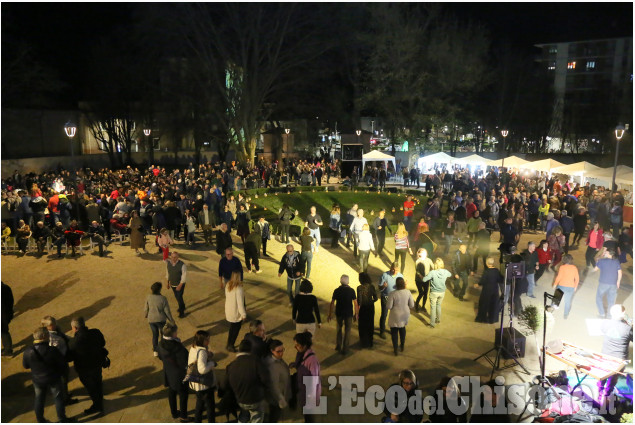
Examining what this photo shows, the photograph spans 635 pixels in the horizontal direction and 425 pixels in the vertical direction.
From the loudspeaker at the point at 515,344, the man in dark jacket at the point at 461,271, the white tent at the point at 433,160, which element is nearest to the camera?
the loudspeaker at the point at 515,344

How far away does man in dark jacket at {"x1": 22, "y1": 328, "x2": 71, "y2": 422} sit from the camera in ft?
17.7

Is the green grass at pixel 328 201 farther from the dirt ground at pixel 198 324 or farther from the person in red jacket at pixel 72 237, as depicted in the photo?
the person in red jacket at pixel 72 237

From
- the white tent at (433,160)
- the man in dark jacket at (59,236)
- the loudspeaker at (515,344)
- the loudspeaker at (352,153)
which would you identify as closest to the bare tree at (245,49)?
the loudspeaker at (352,153)

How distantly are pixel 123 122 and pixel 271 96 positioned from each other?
11132mm

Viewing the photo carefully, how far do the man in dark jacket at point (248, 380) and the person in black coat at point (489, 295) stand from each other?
4996 mm

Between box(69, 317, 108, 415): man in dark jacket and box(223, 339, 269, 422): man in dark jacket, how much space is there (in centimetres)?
178

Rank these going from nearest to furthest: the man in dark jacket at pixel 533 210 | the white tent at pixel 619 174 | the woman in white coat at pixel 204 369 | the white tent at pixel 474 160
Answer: the woman in white coat at pixel 204 369
the man in dark jacket at pixel 533 210
the white tent at pixel 619 174
the white tent at pixel 474 160

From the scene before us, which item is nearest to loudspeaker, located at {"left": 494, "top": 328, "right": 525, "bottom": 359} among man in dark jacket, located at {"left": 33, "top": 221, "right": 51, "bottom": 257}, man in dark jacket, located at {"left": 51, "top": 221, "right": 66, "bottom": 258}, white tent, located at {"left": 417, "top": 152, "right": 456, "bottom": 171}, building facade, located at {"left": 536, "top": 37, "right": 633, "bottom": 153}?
A: man in dark jacket, located at {"left": 51, "top": 221, "right": 66, "bottom": 258}

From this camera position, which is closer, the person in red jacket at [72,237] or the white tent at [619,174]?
the person in red jacket at [72,237]

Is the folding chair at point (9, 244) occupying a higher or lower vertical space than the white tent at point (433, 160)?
lower

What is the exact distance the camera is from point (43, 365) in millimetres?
5402

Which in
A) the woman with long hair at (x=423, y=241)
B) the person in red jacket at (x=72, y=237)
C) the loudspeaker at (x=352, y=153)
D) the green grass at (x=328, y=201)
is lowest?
the green grass at (x=328, y=201)

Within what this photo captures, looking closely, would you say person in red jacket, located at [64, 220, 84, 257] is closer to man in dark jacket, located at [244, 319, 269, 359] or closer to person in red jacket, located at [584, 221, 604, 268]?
man in dark jacket, located at [244, 319, 269, 359]

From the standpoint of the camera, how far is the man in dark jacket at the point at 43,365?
212 inches
